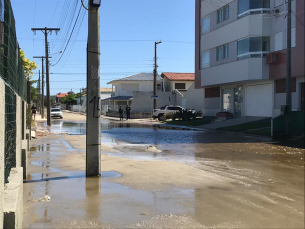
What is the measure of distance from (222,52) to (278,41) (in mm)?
6056

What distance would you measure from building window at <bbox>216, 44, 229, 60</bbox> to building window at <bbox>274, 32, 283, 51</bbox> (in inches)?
192

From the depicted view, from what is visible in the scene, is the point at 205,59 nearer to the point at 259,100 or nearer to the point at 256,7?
the point at 259,100

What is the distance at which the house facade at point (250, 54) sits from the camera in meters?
25.3

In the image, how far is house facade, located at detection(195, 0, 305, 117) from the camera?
83.0 feet

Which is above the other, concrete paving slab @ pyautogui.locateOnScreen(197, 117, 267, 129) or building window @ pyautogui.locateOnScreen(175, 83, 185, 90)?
building window @ pyautogui.locateOnScreen(175, 83, 185, 90)

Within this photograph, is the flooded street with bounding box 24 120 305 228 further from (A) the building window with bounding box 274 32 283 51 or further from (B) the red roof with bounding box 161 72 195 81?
(B) the red roof with bounding box 161 72 195 81

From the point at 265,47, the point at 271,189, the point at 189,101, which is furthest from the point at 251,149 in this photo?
the point at 189,101

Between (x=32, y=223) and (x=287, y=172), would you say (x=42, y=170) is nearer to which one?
(x=32, y=223)

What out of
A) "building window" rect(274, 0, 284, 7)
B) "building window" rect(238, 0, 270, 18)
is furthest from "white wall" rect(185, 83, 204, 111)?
"building window" rect(274, 0, 284, 7)

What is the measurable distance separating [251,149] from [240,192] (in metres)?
7.94

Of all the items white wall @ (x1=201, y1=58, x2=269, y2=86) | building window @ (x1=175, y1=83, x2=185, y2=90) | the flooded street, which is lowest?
the flooded street

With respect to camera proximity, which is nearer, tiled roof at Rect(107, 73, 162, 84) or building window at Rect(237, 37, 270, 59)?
building window at Rect(237, 37, 270, 59)

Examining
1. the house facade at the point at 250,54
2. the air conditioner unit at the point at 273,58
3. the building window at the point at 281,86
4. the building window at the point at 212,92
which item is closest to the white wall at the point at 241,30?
the house facade at the point at 250,54

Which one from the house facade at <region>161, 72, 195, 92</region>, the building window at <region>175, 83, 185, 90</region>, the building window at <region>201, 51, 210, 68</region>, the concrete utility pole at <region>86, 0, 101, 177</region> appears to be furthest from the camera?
the building window at <region>175, 83, 185, 90</region>
